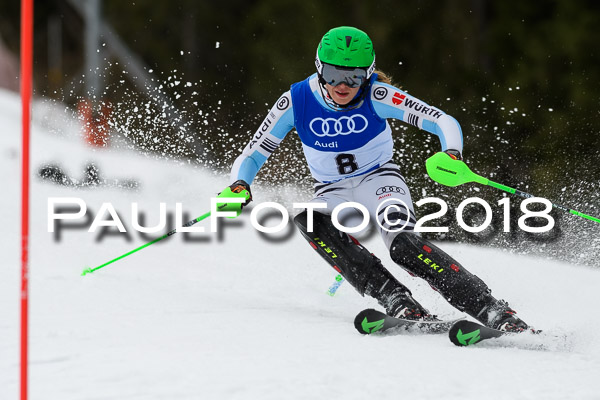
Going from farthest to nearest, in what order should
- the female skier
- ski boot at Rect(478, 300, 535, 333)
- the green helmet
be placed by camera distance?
the green helmet < the female skier < ski boot at Rect(478, 300, 535, 333)

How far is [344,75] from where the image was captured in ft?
12.6

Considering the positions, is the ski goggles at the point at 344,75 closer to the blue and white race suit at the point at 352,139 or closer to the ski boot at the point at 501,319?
the blue and white race suit at the point at 352,139

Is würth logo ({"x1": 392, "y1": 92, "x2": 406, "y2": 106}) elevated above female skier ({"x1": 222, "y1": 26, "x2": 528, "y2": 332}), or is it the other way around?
würth logo ({"x1": 392, "y1": 92, "x2": 406, "y2": 106})

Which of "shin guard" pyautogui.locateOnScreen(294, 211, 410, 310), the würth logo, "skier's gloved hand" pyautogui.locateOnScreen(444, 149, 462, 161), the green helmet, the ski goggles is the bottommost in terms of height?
"shin guard" pyautogui.locateOnScreen(294, 211, 410, 310)

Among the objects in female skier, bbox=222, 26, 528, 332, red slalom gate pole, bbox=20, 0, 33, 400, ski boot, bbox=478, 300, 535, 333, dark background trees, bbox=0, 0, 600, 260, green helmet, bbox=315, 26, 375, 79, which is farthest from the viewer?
dark background trees, bbox=0, 0, 600, 260

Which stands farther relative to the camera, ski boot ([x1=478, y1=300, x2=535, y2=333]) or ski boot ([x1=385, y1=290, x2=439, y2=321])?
ski boot ([x1=385, y1=290, x2=439, y2=321])

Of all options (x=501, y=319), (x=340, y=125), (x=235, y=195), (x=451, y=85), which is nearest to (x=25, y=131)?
(x=235, y=195)

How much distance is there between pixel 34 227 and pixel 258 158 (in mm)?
2307

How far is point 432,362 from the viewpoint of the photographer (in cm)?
304

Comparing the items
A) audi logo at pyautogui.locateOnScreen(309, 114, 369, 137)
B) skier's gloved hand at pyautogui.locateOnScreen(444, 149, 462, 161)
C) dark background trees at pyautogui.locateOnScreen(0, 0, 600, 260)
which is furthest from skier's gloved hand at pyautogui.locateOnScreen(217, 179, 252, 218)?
dark background trees at pyautogui.locateOnScreen(0, 0, 600, 260)

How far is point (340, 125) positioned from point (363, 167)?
28cm

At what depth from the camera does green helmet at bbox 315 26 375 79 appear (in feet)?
12.5

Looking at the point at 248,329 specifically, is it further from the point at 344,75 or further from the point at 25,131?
the point at 25,131

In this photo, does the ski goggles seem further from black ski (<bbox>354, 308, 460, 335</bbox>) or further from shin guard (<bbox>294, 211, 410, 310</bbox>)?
black ski (<bbox>354, 308, 460, 335</bbox>)
